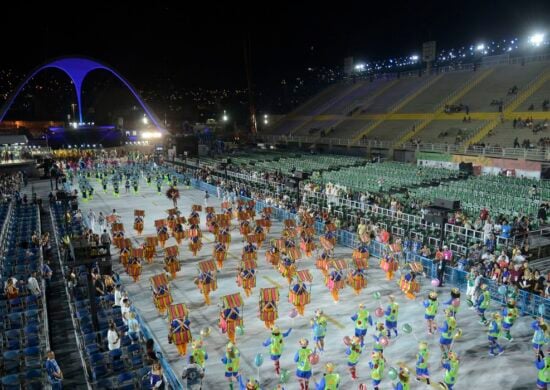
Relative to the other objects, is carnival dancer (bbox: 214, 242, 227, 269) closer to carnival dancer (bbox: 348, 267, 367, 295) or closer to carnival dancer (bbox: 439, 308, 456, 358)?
carnival dancer (bbox: 348, 267, 367, 295)

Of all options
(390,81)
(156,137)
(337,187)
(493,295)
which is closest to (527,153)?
(337,187)

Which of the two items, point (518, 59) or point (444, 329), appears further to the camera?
point (518, 59)

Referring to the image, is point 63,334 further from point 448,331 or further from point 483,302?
point 483,302

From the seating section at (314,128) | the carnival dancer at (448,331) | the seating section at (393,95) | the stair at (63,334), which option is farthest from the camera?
the seating section at (314,128)

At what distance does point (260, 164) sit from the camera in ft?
151

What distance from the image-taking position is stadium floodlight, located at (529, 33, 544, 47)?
53.5 metres

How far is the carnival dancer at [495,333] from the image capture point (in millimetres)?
11465

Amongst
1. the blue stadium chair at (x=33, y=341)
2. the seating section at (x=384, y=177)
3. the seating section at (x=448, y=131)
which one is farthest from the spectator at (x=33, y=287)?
the seating section at (x=448, y=131)

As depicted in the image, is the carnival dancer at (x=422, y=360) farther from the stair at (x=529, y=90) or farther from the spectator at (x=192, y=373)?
the stair at (x=529, y=90)

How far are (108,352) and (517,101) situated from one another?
153ft

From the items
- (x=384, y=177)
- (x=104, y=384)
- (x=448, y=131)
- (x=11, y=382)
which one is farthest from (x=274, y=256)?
(x=448, y=131)

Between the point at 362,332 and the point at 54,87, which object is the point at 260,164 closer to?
the point at 362,332

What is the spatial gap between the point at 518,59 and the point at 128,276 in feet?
174

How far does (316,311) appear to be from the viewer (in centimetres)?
1230
